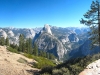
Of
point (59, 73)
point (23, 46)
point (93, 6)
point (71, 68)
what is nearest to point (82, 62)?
point (71, 68)

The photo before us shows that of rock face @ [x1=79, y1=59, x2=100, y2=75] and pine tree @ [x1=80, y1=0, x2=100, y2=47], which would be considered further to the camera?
pine tree @ [x1=80, y1=0, x2=100, y2=47]

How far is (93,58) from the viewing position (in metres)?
20.6

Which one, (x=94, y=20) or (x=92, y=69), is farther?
(x=94, y=20)

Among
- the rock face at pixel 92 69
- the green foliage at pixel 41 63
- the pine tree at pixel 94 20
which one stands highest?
the pine tree at pixel 94 20

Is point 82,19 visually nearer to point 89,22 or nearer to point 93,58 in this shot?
point 89,22

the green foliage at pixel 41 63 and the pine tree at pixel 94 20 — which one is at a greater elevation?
the pine tree at pixel 94 20

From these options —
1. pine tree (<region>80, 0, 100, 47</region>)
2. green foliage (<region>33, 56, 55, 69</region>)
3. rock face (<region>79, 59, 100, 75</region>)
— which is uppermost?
pine tree (<region>80, 0, 100, 47</region>)

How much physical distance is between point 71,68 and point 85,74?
2113 millimetres

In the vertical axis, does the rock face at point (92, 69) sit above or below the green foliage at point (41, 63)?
above

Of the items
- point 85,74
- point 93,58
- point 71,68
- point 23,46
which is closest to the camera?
point 85,74

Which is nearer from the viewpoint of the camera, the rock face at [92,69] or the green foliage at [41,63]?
the rock face at [92,69]

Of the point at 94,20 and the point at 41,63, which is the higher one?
the point at 94,20

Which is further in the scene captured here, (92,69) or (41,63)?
(41,63)

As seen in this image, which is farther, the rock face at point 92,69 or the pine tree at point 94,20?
the pine tree at point 94,20
